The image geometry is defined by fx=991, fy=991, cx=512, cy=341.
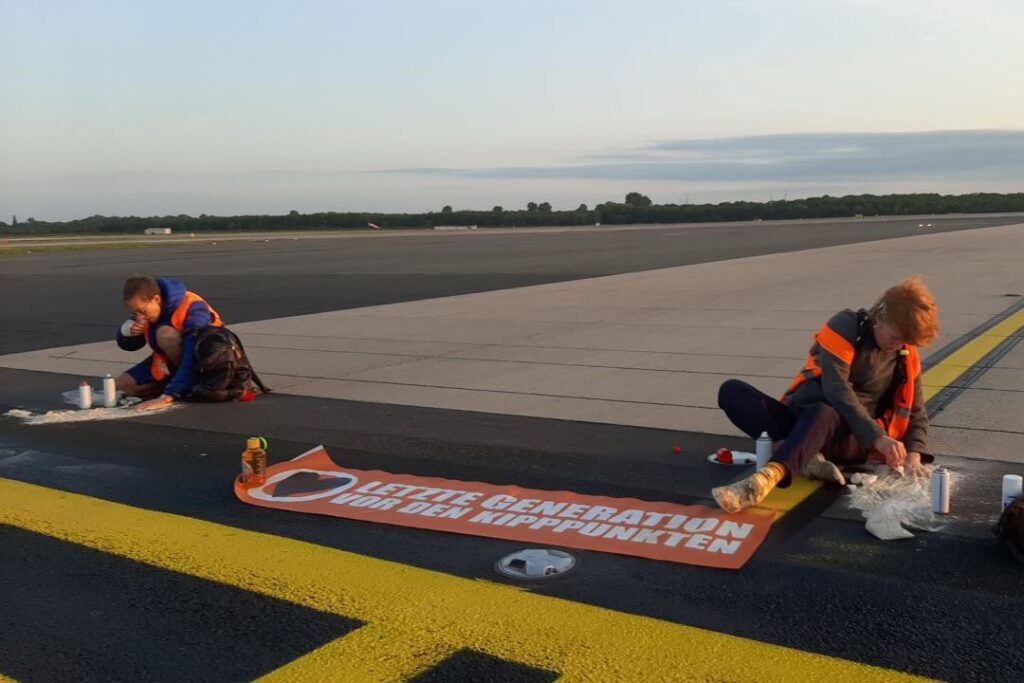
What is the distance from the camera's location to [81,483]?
5.48 meters

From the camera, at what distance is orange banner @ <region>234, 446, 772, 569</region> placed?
433cm

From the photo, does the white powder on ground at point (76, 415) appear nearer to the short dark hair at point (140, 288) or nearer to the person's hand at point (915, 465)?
the short dark hair at point (140, 288)

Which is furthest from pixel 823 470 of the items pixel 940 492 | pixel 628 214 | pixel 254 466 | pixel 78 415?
pixel 628 214

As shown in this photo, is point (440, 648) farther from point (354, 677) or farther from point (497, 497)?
point (497, 497)

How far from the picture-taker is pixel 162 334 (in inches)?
303

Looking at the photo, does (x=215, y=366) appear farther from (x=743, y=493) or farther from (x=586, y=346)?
(x=743, y=493)

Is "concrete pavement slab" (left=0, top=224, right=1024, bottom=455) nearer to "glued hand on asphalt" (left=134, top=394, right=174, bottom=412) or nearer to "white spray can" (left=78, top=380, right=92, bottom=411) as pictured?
"glued hand on asphalt" (left=134, top=394, right=174, bottom=412)

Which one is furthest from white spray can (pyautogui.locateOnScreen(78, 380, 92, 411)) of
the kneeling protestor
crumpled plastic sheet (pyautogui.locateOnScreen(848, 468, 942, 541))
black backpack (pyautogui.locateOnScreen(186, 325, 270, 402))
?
crumpled plastic sheet (pyautogui.locateOnScreen(848, 468, 942, 541))

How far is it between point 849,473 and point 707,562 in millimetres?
1626

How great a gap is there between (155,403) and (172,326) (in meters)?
0.66

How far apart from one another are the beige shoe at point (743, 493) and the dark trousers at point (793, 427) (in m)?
0.29

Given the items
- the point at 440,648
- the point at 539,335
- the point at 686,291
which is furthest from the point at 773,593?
the point at 686,291

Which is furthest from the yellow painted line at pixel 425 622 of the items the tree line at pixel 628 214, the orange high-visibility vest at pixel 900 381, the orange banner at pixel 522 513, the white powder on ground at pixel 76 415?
the tree line at pixel 628 214

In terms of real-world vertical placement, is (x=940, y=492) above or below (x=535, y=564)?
above
